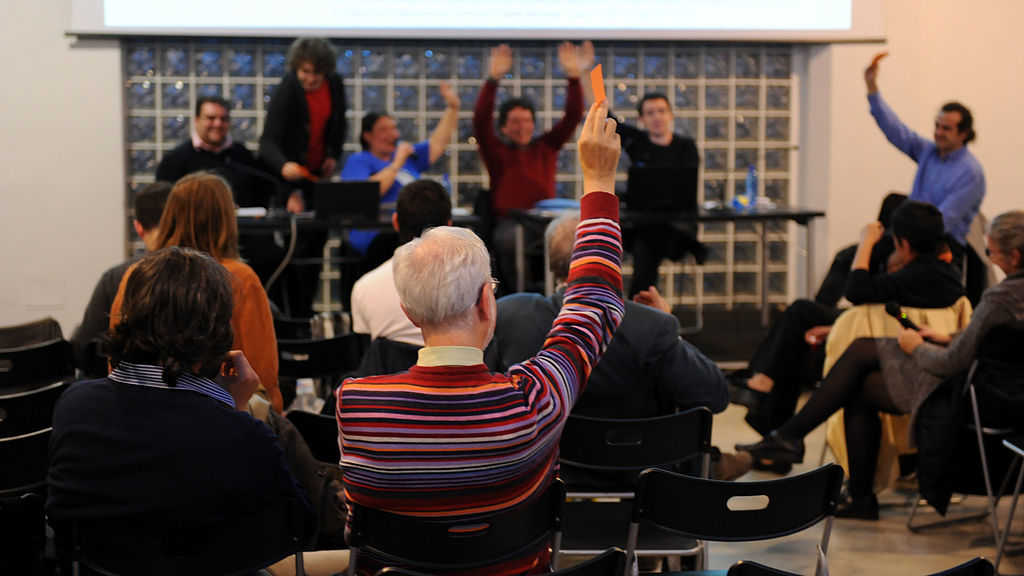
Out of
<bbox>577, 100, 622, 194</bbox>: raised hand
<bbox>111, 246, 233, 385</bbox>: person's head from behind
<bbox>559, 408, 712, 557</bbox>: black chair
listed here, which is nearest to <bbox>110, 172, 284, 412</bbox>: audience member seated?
<bbox>559, 408, 712, 557</bbox>: black chair

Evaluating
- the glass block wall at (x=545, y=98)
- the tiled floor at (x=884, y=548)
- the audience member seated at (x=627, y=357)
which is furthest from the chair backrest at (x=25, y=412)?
the glass block wall at (x=545, y=98)

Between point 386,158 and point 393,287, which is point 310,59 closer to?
point 386,158

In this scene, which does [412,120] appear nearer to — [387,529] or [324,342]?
[324,342]

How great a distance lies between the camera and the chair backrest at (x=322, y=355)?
3293mm

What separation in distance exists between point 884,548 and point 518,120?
3373mm

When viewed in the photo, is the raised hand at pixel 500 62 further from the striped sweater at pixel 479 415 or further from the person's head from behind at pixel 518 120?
the striped sweater at pixel 479 415

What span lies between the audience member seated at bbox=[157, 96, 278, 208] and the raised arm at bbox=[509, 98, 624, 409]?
4.06 metres

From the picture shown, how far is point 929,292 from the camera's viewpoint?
3.71 metres

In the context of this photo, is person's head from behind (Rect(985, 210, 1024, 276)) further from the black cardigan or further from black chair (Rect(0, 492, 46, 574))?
the black cardigan

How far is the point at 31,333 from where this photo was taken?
335 cm

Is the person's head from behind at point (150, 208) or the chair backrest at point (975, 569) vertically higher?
the person's head from behind at point (150, 208)

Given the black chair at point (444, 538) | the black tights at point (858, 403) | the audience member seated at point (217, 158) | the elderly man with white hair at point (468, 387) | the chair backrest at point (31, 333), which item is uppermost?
the audience member seated at point (217, 158)

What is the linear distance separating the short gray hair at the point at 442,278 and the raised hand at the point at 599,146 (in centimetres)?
20

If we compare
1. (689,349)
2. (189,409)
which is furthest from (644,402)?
(189,409)
